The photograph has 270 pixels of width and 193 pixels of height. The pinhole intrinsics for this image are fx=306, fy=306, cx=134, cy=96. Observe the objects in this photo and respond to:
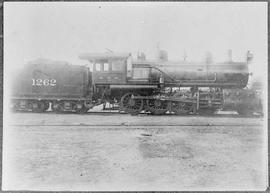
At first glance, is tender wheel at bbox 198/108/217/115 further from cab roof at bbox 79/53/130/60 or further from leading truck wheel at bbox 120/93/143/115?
cab roof at bbox 79/53/130/60

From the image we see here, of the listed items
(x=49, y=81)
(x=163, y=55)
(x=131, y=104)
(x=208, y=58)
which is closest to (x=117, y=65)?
(x=131, y=104)

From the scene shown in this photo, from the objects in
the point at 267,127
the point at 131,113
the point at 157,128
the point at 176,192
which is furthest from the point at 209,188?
the point at 131,113

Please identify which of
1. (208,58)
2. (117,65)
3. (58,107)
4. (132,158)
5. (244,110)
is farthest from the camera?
(58,107)

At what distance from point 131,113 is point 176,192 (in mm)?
6920

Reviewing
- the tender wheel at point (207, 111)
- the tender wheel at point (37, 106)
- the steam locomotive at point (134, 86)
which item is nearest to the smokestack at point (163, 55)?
the steam locomotive at point (134, 86)

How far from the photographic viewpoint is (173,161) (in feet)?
20.4

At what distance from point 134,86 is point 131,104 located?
734 millimetres

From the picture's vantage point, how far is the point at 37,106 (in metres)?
12.9

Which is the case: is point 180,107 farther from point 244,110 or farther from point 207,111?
point 244,110

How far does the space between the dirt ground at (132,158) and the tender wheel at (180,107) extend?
135 inches

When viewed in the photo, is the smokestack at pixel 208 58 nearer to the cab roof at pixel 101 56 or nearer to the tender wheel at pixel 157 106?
the tender wheel at pixel 157 106

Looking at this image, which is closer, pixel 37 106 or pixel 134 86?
pixel 134 86

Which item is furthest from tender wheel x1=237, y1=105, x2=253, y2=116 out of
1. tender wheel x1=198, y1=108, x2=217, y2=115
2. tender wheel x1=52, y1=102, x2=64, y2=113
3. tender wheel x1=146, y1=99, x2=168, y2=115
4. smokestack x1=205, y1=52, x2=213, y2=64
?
tender wheel x1=52, y1=102, x2=64, y2=113

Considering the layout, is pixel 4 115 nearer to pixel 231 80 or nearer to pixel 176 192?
pixel 176 192
